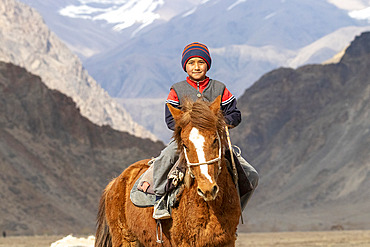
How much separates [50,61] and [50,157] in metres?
83.2

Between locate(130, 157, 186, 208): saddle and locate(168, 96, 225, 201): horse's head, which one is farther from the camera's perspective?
locate(130, 157, 186, 208): saddle

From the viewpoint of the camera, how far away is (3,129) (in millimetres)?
59156

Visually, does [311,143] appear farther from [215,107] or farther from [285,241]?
[215,107]

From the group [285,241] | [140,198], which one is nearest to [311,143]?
[285,241]

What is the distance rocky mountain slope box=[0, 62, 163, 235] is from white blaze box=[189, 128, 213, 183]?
4188cm

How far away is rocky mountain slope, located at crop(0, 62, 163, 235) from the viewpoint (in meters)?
51.8

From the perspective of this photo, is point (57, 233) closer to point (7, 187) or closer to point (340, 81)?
point (7, 187)

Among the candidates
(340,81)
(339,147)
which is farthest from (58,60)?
(339,147)

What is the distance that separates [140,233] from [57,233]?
138 feet

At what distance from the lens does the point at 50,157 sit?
60.5 meters

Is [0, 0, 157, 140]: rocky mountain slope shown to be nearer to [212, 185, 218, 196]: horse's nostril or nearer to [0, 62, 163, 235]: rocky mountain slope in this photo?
[0, 62, 163, 235]: rocky mountain slope

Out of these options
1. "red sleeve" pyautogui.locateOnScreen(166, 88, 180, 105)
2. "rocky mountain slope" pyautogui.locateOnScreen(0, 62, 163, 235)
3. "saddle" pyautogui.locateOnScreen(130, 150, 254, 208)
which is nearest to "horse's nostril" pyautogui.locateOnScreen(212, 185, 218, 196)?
"saddle" pyautogui.locateOnScreen(130, 150, 254, 208)

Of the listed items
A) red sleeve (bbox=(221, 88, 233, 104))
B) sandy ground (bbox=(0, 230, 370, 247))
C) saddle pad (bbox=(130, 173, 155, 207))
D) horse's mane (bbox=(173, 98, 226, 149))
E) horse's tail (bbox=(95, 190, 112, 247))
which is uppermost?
red sleeve (bbox=(221, 88, 233, 104))

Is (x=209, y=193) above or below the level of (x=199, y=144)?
below
